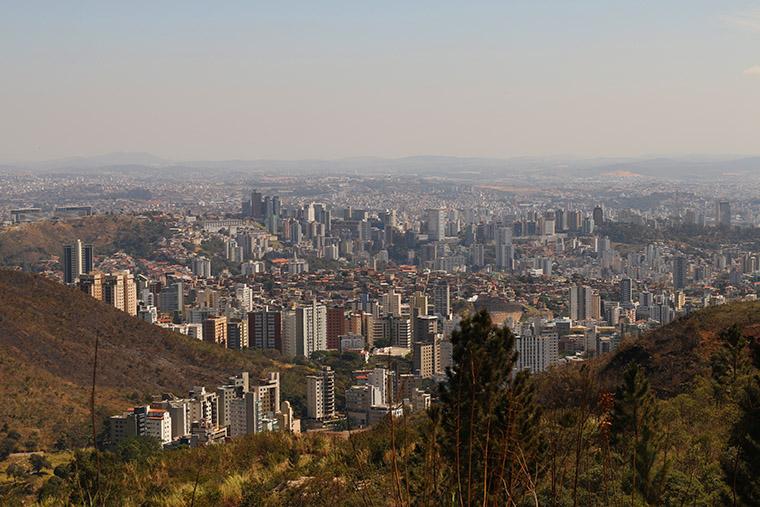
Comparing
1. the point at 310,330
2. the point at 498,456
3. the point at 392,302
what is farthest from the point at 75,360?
the point at 392,302

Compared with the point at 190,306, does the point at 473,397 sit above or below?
above

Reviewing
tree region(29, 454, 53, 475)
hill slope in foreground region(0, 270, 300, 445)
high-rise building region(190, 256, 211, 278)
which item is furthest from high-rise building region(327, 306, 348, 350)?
high-rise building region(190, 256, 211, 278)

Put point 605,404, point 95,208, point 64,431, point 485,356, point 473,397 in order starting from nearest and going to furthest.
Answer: point 473,397
point 485,356
point 605,404
point 64,431
point 95,208

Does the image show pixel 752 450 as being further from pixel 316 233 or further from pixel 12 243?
pixel 316 233

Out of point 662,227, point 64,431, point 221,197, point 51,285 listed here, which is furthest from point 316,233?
point 64,431

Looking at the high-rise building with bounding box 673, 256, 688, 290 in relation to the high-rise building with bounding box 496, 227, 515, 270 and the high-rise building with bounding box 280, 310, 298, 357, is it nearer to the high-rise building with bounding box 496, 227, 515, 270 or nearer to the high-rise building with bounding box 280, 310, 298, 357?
the high-rise building with bounding box 496, 227, 515, 270

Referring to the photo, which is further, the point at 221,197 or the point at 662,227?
the point at 221,197
